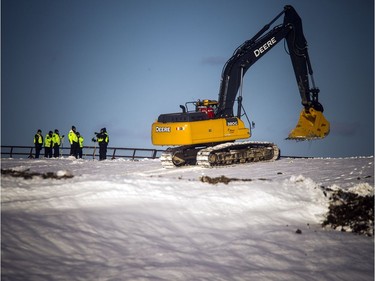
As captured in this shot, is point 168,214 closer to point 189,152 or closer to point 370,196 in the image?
point 370,196

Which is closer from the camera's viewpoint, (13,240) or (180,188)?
(13,240)

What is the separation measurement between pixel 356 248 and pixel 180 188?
13.4 ft

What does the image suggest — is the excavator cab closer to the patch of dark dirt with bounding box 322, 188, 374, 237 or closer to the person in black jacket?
the person in black jacket

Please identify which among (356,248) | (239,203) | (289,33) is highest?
(289,33)

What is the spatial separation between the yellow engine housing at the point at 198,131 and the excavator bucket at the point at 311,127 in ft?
8.23

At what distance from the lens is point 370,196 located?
27.1 feet

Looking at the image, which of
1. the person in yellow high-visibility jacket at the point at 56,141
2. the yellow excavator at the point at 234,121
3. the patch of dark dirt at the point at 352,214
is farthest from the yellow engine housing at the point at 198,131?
the person in yellow high-visibility jacket at the point at 56,141

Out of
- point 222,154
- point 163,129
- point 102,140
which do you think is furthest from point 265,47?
point 102,140

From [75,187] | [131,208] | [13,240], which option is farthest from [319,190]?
[13,240]

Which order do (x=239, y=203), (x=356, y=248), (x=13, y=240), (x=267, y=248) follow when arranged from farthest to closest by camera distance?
(x=239, y=203), (x=356, y=248), (x=267, y=248), (x=13, y=240)

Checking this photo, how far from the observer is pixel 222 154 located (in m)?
16.9

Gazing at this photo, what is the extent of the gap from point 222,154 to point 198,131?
5.57 feet

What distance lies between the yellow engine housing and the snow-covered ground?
271 inches

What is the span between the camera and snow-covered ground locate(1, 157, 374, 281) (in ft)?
15.8
